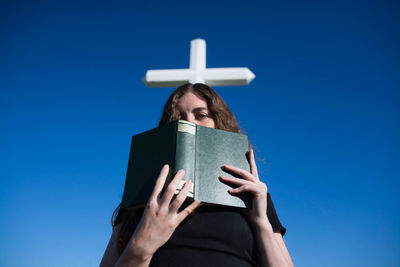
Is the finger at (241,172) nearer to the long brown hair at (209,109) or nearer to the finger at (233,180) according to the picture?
the finger at (233,180)

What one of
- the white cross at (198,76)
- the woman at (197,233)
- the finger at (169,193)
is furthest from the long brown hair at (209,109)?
the white cross at (198,76)

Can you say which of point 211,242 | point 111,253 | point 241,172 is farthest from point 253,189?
point 111,253

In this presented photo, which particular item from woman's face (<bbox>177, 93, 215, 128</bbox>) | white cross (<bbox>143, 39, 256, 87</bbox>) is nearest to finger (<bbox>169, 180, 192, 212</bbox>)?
woman's face (<bbox>177, 93, 215, 128</bbox>)

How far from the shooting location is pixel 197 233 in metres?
1.65

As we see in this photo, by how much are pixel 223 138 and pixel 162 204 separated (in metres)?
0.59

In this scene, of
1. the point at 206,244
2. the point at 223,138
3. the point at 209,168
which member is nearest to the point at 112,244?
the point at 206,244

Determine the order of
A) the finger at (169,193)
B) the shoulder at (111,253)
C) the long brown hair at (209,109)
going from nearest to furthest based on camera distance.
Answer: the finger at (169,193), the shoulder at (111,253), the long brown hair at (209,109)

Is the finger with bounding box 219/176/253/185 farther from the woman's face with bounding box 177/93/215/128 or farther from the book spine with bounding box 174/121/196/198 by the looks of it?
the woman's face with bounding box 177/93/215/128

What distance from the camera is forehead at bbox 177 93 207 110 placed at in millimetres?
2273

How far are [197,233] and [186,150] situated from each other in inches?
18.1

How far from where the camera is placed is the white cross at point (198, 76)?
5.24 metres

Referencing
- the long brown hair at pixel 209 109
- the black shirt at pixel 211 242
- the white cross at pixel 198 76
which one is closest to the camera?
the black shirt at pixel 211 242

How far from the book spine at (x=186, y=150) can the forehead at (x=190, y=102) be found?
0.57 m

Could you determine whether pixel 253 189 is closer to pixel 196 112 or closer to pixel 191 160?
pixel 191 160
